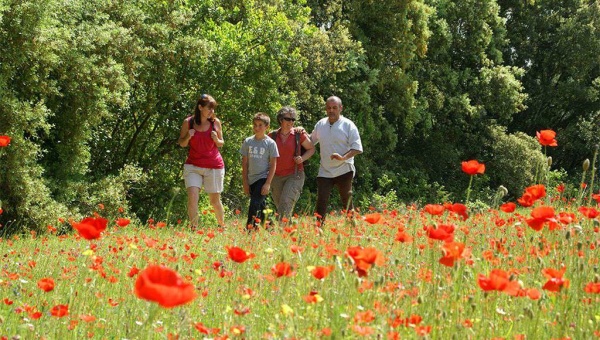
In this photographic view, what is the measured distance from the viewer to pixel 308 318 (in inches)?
125

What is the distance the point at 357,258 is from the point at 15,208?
11213 millimetres

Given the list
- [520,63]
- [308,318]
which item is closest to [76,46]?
[308,318]

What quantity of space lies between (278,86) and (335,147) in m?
10.8

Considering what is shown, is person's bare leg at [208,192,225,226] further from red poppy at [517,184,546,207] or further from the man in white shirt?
red poppy at [517,184,546,207]

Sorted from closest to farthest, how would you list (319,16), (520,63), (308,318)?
(308,318) → (319,16) → (520,63)

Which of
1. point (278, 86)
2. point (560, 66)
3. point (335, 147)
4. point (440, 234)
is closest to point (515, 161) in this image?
point (560, 66)

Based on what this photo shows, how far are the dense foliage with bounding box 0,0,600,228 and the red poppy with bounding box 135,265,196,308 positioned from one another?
2.96m

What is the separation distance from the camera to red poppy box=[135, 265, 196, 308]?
1903 millimetres

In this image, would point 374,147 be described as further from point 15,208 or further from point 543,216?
point 543,216

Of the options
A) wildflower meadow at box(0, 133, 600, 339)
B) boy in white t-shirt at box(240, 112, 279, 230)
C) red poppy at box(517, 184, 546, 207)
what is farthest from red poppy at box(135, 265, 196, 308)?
boy in white t-shirt at box(240, 112, 279, 230)

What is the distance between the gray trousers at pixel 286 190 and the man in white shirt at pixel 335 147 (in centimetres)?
30

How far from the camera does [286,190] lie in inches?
378

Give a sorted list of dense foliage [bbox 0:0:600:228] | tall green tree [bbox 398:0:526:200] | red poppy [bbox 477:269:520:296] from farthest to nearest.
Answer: tall green tree [bbox 398:0:526:200] < dense foliage [bbox 0:0:600:228] < red poppy [bbox 477:269:520:296]

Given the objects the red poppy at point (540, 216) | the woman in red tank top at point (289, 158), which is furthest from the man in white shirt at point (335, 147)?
the red poppy at point (540, 216)
